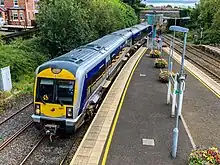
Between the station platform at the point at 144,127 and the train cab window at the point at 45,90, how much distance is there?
2.17 meters

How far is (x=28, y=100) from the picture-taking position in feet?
52.9

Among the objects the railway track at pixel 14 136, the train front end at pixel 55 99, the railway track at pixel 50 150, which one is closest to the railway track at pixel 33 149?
the railway track at pixel 50 150

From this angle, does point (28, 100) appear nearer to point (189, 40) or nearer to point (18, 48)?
point (18, 48)

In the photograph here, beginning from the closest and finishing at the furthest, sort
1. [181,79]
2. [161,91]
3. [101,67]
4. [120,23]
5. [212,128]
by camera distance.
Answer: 1. [181,79]
2. [212,128]
3. [101,67]
4. [161,91]
5. [120,23]

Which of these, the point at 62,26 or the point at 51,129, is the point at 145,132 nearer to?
the point at 51,129

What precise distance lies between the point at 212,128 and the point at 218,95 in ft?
17.5

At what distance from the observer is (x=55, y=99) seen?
1052cm

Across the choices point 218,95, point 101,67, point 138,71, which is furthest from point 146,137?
point 138,71

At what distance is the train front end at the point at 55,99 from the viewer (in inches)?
408

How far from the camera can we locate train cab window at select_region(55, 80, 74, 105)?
1039 cm

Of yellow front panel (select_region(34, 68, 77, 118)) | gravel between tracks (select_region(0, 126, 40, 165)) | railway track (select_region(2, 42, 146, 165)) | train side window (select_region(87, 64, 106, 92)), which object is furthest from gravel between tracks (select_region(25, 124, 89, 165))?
train side window (select_region(87, 64, 106, 92))

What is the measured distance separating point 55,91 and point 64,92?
1.22ft

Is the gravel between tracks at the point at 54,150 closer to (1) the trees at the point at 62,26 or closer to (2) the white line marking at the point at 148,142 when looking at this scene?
(2) the white line marking at the point at 148,142

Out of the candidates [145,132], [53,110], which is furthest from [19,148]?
[145,132]
